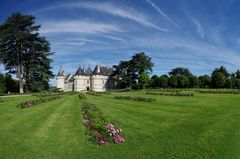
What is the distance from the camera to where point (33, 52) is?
39.6m

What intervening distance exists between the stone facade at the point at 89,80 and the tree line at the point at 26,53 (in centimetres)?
4257

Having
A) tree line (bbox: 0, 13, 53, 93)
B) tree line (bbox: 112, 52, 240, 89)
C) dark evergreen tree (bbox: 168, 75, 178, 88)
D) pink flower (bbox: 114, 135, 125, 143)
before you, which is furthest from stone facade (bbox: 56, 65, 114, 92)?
pink flower (bbox: 114, 135, 125, 143)

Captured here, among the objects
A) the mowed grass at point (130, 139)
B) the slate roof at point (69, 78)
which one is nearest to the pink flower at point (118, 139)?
the mowed grass at point (130, 139)

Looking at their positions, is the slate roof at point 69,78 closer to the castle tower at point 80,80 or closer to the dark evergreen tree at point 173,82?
the castle tower at point 80,80

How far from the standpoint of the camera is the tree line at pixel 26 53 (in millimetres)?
38062

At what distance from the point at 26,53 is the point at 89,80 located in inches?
1899

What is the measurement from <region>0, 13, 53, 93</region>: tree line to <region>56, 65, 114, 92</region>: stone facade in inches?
1676

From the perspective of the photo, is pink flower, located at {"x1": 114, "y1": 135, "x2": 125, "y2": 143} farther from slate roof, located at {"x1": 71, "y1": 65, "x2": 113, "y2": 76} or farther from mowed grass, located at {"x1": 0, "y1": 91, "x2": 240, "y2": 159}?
slate roof, located at {"x1": 71, "y1": 65, "x2": 113, "y2": 76}

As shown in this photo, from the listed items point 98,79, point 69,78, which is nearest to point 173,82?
point 98,79

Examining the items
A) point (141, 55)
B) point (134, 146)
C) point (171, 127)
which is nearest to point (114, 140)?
point (134, 146)

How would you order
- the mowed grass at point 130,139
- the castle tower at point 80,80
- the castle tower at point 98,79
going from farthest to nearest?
the castle tower at point 98,79 → the castle tower at point 80,80 → the mowed grass at point 130,139

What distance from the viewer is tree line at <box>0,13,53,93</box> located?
38.1m

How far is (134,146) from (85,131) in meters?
2.37

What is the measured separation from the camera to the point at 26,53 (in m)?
40.2
